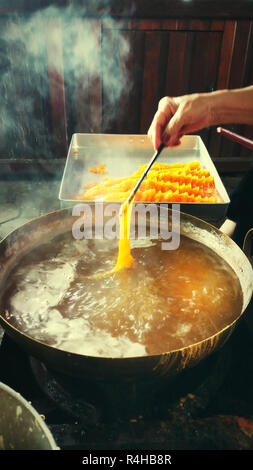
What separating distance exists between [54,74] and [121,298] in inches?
138

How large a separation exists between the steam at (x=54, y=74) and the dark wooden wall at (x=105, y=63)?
1 centimetres

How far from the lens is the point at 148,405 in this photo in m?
1.42

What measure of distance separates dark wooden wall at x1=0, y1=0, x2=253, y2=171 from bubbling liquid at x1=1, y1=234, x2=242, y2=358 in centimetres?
304

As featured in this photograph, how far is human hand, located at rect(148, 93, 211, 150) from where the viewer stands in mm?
2006

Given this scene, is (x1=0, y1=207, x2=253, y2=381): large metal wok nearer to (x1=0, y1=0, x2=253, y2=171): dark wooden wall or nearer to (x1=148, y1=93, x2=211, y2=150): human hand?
(x1=148, y1=93, x2=211, y2=150): human hand

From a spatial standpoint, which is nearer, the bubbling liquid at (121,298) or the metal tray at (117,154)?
the bubbling liquid at (121,298)

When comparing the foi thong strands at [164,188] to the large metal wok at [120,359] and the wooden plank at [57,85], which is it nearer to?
the large metal wok at [120,359]

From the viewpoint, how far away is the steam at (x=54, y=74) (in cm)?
384

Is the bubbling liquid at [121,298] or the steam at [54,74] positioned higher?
the steam at [54,74]

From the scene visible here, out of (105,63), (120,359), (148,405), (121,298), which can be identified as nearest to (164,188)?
(121,298)

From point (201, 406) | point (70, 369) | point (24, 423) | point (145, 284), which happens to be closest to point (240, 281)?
point (145, 284)

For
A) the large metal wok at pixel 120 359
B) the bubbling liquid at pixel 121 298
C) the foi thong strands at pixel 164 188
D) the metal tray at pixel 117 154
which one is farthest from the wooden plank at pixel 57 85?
the large metal wok at pixel 120 359

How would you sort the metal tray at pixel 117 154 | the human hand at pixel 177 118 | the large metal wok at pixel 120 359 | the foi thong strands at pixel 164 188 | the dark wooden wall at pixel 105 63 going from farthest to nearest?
the dark wooden wall at pixel 105 63, the metal tray at pixel 117 154, the foi thong strands at pixel 164 188, the human hand at pixel 177 118, the large metal wok at pixel 120 359
